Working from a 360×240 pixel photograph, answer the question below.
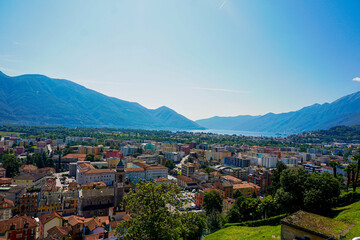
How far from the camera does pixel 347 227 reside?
11.4 metres

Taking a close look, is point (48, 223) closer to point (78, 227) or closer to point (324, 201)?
point (78, 227)

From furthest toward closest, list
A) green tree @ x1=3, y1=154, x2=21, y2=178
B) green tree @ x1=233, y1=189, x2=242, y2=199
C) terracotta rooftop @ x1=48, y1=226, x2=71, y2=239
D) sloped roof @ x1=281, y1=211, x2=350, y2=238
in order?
green tree @ x1=3, y1=154, x2=21, y2=178 → green tree @ x1=233, y1=189, x2=242, y2=199 → terracotta rooftop @ x1=48, y1=226, x2=71, y2=239 → sloped roof @ x1=281, y1=211, x2=350, y2=238

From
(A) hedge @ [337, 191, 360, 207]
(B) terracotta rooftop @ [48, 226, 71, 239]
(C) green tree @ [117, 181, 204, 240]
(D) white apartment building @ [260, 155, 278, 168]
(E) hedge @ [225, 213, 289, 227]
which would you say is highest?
(C) green tree @ [117, 181, 204, 240]

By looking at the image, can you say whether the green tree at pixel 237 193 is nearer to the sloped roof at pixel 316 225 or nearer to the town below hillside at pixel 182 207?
the town below hillside at pixel 182 207

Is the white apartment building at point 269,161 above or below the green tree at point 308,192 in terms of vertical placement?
below

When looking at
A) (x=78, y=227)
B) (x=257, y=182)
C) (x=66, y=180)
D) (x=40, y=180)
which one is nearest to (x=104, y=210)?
(x=78, y=227)

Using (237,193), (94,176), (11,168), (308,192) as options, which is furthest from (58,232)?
(11,168)

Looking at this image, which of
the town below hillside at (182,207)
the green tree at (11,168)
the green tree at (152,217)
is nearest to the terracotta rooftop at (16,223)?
the town below hillside at (182,207)

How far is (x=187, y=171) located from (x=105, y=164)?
2842 centimetres

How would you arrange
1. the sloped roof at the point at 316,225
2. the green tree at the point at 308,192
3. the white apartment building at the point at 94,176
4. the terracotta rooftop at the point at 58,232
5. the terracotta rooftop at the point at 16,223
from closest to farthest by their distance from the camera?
the sloped roof at the point at 316,225
the green tree at the point at 308,192
the terracotta rooftop at the point at 58,232
the terracotta rooftop at the point at 16,223
the white apartment building at the point at 94,176

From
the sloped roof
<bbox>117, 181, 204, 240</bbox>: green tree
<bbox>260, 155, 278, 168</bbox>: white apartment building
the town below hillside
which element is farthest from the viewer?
<bbox>260, 155, 278, 168</bbox>: white apartment building

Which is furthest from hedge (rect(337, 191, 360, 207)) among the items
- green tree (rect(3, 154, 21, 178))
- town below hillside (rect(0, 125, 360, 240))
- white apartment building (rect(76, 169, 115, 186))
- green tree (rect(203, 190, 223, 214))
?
green tree (rect(3, 154, 21, 178))

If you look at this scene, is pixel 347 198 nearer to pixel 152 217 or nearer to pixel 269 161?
pixel 152 217

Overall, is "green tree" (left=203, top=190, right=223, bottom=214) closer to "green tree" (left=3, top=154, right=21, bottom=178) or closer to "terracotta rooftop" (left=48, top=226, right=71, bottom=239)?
"terracotta rooftop" (left=48, top=226, right=71, bottom=239)
